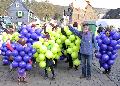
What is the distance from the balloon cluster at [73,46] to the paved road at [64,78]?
1.64 feet

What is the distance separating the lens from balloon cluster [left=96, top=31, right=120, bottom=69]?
50.3ft

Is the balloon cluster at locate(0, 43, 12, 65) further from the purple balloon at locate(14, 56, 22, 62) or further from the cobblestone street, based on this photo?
the purple balloon at locate(14, 56, 22, 62)

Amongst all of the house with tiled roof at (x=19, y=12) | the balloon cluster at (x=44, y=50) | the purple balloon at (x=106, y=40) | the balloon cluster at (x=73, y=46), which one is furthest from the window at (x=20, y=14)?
the balloon cluster at (x=44, y=50)

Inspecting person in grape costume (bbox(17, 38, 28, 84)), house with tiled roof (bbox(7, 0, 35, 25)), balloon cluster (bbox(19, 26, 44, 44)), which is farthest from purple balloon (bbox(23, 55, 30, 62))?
house with tiled roof (bbox(7, 0, 35, 25))

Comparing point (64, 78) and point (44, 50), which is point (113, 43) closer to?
point (64, 78)

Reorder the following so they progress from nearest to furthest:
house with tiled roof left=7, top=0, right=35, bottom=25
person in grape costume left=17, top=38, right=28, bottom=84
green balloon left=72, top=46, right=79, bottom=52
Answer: person in grape costume left=17, top=38, right=28, bottom=84, green balloon left=72, top=46, right=79, bottom=52, house with tiled roof left=7, top=0, right=35, bottom=25

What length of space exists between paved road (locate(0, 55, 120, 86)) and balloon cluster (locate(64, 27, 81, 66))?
501mm

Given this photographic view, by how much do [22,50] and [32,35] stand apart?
2898 mm

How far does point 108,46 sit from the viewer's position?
50.6 feet

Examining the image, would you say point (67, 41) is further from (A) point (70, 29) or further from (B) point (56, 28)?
(B) point (56, 28)

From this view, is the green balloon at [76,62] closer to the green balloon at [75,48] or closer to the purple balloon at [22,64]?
the green balloon at [75,48]

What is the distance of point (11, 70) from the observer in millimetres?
16250

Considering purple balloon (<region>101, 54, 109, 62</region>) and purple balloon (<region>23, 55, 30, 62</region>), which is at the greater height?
purple balloon (<region>23, 55, 30, 62</region>)

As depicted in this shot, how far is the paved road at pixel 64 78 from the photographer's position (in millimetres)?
13336
